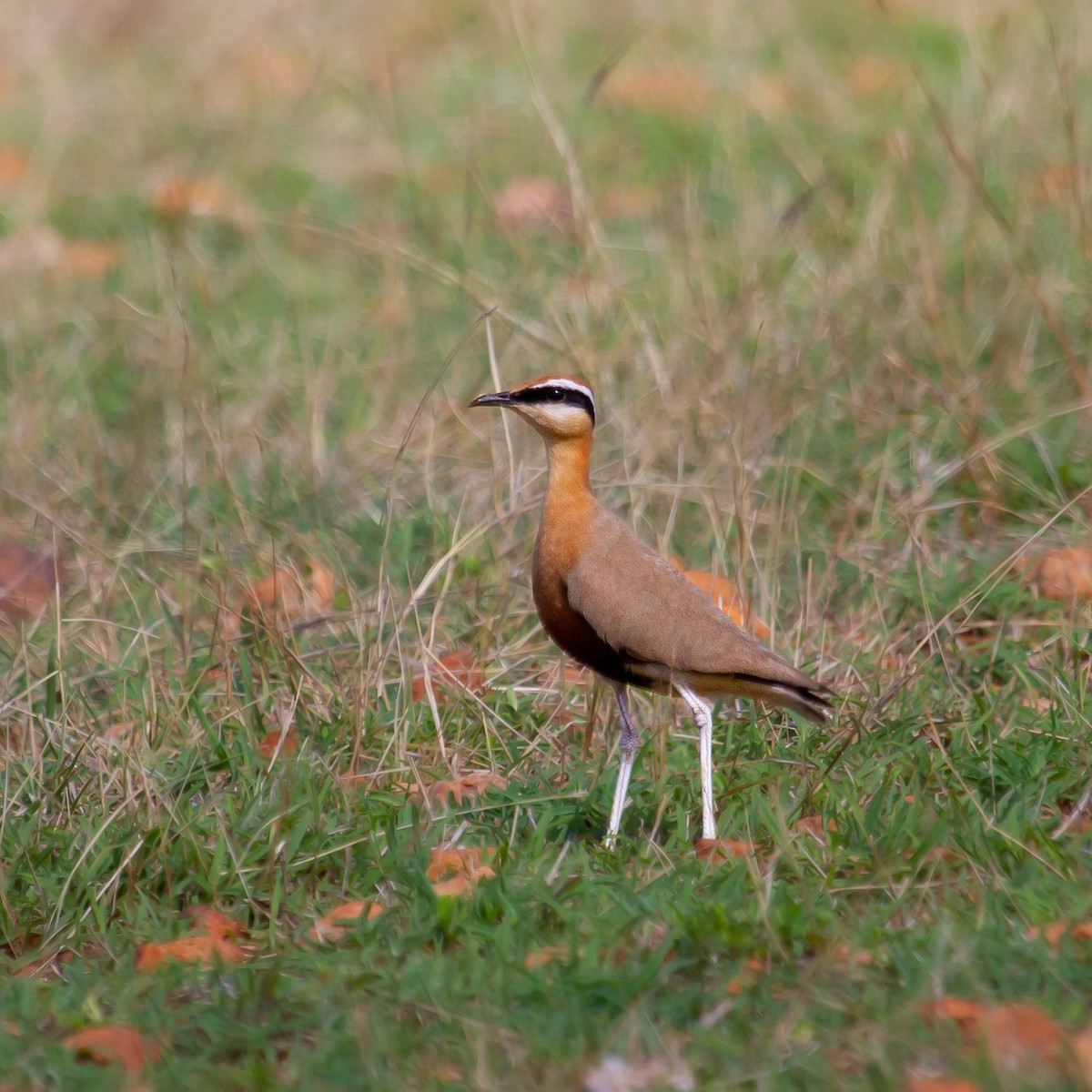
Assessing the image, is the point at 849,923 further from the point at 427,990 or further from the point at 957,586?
the point at 957,586

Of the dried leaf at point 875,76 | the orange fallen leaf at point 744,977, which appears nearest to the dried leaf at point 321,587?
the orange fallen leaf at point 744,977

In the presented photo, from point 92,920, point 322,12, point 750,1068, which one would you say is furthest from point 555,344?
point 322,12

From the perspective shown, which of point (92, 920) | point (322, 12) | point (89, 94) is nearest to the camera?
point (92, 920)

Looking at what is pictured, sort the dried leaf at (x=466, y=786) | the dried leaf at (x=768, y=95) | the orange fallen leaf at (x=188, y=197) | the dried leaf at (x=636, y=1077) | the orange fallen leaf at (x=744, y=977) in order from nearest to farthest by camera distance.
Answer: the dried leaf at (x=636, y=1077) < the orange fallen leaf at (x=744, y=977) < the dried leaf at (x=466, y=786) < the orange fallen leaf at (x=188, y=197) < the dried leaf at (x=768, y=95)

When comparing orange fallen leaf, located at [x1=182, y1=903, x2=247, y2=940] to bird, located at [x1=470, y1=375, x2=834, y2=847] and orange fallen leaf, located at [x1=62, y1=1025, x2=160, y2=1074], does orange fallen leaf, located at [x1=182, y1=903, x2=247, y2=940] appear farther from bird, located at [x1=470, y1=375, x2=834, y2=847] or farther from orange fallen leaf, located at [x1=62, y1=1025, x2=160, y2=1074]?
bird, located at [x1=470, y1=375, x2=834, y2=847]

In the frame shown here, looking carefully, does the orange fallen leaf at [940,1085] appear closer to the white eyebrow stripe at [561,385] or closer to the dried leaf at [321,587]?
the white eyebrow stripe at [561,385]

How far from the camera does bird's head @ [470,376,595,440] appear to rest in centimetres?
451

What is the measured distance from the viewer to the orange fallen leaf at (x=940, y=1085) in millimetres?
2992

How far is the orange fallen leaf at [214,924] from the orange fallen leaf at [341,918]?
182 mm

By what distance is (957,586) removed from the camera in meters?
5.52

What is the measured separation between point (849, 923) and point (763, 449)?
8.98 ft

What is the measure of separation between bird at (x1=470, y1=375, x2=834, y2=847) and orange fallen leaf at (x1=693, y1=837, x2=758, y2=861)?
0.09 ft

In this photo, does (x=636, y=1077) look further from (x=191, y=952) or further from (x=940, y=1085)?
(x=191, y=952)

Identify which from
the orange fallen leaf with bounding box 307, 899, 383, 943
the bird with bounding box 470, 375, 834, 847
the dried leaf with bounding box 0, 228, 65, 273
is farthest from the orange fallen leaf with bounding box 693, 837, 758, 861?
the dried leaf with bounding box 0, 228, 65, 273
